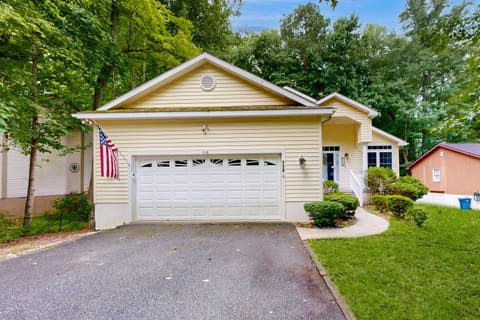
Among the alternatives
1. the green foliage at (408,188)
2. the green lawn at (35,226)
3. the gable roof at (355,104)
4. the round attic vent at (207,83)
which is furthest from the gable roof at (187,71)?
the gable roof at (355,104)

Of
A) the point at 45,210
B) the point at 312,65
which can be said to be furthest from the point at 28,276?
the point at 312,65

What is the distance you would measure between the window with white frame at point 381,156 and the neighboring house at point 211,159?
352 inches

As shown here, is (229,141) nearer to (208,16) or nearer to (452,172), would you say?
(208,16)

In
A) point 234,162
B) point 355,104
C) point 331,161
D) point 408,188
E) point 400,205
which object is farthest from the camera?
point 331,161

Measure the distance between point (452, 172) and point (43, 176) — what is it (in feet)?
70.6

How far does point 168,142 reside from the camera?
8258 mm

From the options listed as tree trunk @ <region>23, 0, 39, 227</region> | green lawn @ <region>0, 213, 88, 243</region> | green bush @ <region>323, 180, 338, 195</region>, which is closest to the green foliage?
green bush @ <region>323, 180, 338, 195</region>

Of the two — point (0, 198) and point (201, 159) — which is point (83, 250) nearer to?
point (201, 159)

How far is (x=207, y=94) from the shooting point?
8.65 meters

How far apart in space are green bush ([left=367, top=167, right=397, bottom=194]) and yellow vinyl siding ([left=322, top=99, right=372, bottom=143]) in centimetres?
269

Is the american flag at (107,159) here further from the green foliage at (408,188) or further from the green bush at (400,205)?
the green foliage at (408,188)

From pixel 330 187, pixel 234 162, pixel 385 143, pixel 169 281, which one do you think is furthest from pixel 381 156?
pixel 169 281

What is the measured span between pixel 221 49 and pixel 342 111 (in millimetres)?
9598

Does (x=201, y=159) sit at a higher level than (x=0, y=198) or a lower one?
higher
